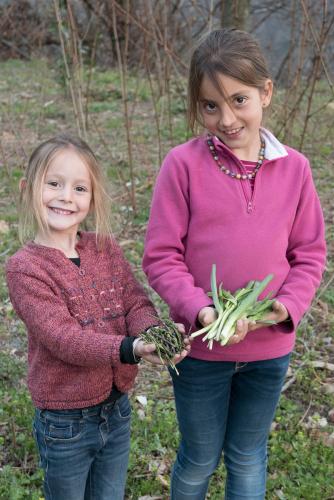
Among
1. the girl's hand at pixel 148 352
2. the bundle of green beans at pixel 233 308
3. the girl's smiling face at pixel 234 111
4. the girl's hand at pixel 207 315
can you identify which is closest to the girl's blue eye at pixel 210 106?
the girl's smiling face at pixel 234 111

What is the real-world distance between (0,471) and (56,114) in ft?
21.6

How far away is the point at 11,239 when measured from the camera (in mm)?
5168

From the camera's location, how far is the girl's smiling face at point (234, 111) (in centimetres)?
184

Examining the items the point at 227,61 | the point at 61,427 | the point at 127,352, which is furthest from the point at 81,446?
the point at 227,61

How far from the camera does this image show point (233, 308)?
1.80m

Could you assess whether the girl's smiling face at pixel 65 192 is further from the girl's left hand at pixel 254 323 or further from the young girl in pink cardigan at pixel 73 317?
the girl's left hand at pixel 254 323

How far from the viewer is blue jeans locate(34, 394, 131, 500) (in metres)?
1.84

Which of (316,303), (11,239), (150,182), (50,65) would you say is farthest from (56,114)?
(316,303)

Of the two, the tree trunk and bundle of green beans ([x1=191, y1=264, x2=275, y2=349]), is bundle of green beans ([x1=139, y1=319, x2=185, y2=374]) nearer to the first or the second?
bundle of green beans ([x1=191, y1=264, x2=275, y2=349])

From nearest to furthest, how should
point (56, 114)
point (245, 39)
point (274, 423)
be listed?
point (245, 39)
point (274, 423)
point (56, 114)

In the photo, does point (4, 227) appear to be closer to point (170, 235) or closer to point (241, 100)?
point (170, 235)

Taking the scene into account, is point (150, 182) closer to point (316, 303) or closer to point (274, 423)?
point (316, 303)

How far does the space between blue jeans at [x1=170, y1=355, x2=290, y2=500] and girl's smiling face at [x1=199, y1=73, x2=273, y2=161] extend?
0.73 m

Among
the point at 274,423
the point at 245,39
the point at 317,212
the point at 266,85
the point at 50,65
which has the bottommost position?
the point at 274,423
